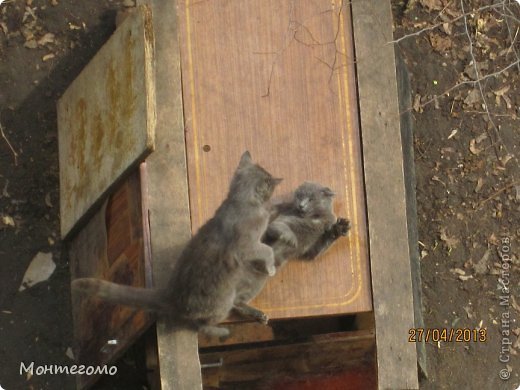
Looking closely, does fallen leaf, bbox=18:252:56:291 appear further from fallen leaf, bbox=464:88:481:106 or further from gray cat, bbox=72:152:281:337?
fallen leaf, bbox=464:88:481:106

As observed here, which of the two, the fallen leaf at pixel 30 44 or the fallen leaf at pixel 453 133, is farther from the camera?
the fallen leaf at pixel 453 133

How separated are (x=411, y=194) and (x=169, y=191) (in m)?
2.32

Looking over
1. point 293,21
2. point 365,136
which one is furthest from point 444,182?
point 293,21

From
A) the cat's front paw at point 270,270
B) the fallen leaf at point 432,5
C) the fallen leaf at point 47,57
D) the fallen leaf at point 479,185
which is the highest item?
the fallen leaf at point 432,5

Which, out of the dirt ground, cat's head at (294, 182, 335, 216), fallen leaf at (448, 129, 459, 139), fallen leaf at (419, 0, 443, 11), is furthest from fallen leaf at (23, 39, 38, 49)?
fallen leaf at (448, 129, 459, 139)

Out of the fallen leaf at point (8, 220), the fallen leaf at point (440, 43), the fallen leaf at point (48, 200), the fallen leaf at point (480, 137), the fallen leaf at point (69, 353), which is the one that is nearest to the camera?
the fallen leaf at point (69, 353)

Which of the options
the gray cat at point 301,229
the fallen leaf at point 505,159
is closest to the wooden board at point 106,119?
the gray cat at point 301,229

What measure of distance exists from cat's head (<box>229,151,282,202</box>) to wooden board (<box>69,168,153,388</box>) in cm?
74

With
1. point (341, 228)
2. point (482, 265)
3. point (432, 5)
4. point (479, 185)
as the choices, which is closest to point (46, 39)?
point (341, 228)

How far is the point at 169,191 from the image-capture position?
18.8 ft

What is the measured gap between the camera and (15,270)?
6785mm

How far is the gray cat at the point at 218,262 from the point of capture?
205 inches

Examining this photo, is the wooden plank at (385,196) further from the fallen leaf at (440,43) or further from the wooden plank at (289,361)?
the fallen leaf at (440,43)

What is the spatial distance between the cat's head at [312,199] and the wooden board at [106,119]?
1.09m
